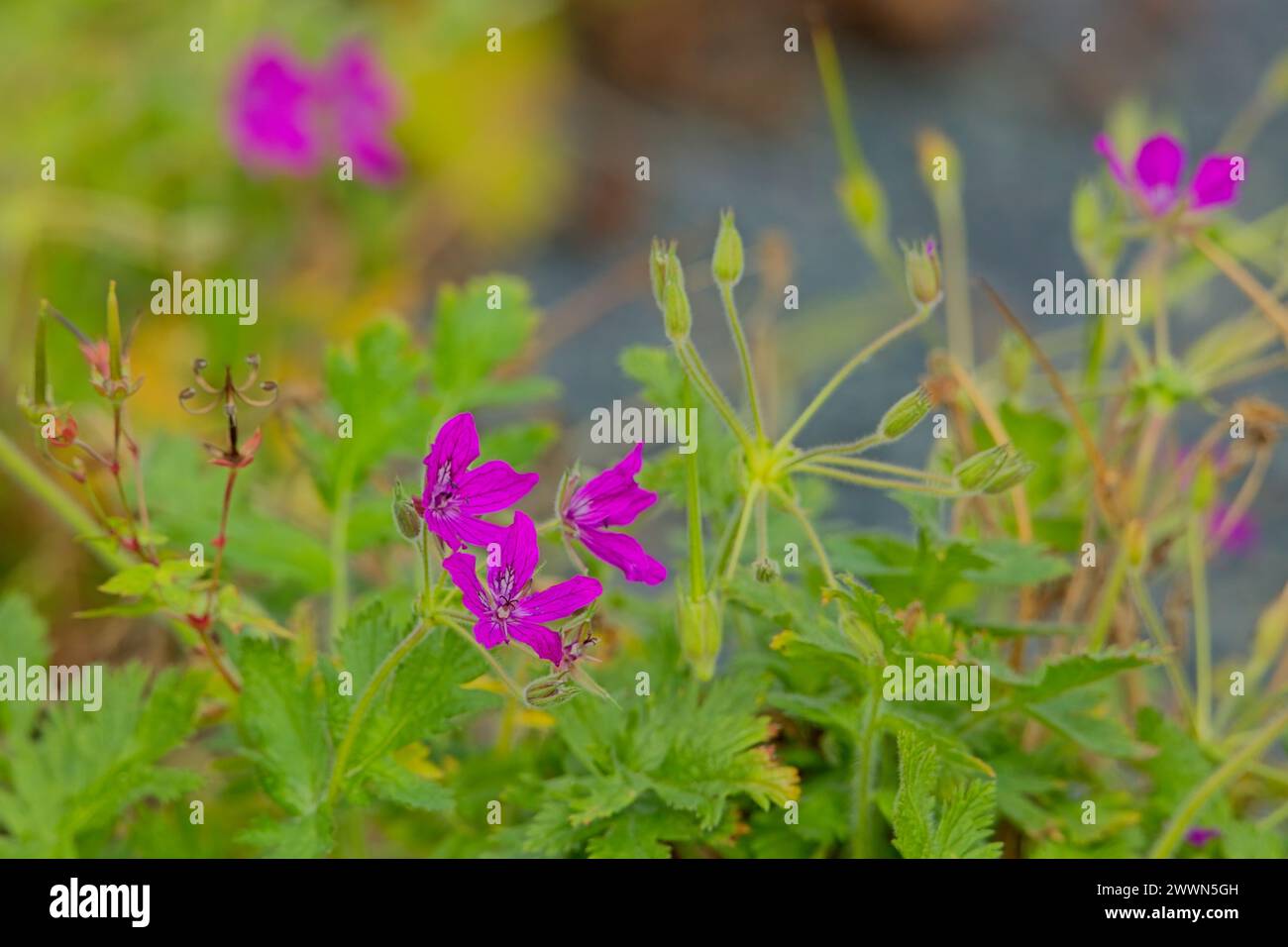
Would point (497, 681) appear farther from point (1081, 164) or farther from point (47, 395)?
point (1081, 164)

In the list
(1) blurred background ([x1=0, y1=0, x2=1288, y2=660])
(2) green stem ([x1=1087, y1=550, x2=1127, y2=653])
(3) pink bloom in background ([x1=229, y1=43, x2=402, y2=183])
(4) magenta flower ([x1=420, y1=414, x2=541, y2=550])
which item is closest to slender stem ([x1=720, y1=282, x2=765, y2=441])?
(4) magenta flower ([x1=420, y1=414, x2=541, y2=550])

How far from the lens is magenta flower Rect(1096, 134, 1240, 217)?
32.4 inches

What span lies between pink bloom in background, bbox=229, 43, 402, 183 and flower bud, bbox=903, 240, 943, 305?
118 cm

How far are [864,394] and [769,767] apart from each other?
52.2 inches

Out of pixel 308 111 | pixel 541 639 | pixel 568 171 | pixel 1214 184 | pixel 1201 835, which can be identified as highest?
pixel 568 171

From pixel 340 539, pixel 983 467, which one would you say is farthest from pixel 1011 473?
pixel 340 539

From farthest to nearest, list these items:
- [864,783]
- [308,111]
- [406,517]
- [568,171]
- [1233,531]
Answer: [568,171]
[308,111]
[1233,531]
[864,783]
[406,517]

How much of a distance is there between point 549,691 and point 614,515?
8 cm

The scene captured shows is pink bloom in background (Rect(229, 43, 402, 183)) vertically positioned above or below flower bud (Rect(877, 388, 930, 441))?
above

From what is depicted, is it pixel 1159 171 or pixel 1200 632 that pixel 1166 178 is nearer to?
pixel 1159 171

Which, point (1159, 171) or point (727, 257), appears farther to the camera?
point (1159, 171)

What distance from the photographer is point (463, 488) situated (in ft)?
2.04

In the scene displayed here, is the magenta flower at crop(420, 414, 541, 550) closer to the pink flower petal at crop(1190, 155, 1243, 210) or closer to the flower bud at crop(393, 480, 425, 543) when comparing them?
the flower bud at crop(393, 480, 425, 543)

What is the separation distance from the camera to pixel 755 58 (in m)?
2.59
